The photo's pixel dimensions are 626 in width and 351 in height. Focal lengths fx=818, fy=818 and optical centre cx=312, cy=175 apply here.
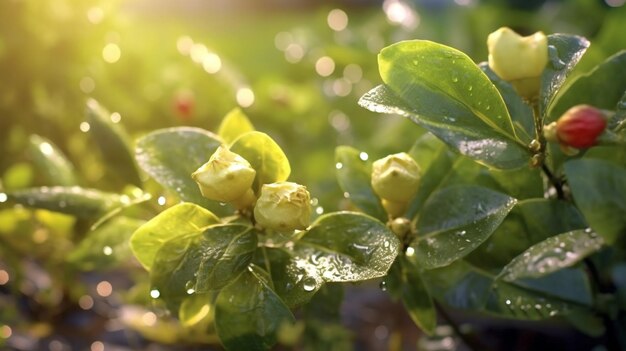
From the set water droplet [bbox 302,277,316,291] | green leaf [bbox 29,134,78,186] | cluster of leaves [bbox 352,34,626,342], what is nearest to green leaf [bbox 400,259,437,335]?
cluster of leaves [bbox 352,34,626,342]

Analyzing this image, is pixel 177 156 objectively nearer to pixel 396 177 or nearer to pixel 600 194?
pixel 396 177

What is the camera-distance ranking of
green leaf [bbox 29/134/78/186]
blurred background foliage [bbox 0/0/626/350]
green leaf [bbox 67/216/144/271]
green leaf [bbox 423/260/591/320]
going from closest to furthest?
green leaf [bbox 423/260/591/320]
green leaf [bbox 67/216/144/271]
green leaf [bbox 29/134/78/186]
blurred background foliage [bbox 0/0/626/350]

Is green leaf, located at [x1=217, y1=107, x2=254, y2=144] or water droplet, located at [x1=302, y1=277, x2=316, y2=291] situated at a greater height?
green leaf, located at [x1=217, y1=107, x2=254, y2=144]

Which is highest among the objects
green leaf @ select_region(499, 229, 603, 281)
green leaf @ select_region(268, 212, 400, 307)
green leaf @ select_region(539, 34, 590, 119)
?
green leaf @ select_region(539, 34, 590, 119)

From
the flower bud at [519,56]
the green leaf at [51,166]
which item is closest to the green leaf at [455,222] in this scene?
the flower bud at [519,56]

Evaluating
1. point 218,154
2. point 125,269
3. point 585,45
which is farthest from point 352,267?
point 125,269

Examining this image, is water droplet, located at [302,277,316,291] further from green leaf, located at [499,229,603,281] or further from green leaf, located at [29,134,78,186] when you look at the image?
green leaf, located at [29,134,78,186]
